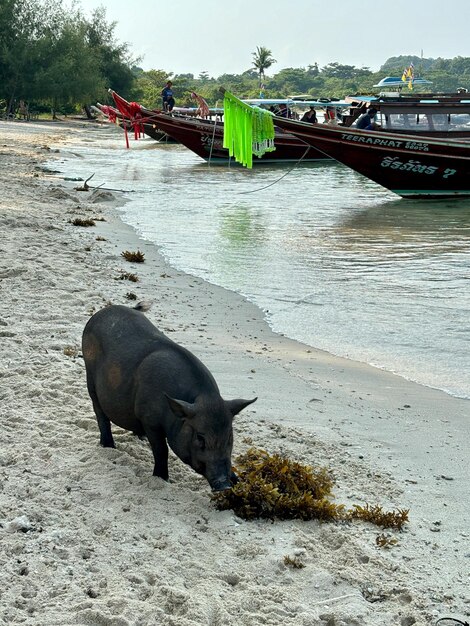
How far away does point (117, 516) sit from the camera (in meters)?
3.84

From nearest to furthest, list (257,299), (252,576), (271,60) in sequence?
(252,576) < (257,299) < (271,60)

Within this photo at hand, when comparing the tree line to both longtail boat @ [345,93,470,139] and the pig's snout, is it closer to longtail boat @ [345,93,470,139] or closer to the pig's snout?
longtail boat @ [345,93,470,139]

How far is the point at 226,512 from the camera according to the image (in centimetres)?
397

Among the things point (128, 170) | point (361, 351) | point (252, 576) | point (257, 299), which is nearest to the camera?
point (252, 576)

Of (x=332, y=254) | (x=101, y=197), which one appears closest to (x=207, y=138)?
(x=101, y=197)

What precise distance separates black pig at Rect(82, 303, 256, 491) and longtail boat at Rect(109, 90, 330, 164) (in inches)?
1003

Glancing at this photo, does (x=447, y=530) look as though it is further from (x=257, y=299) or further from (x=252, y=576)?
(x=257, y=299)

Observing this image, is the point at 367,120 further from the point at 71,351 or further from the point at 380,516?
the point at 380,516

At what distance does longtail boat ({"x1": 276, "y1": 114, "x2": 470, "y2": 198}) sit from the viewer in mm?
19797

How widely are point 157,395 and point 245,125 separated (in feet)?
47.9

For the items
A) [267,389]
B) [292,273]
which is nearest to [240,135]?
[292,273]

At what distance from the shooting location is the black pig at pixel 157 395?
12.7ft

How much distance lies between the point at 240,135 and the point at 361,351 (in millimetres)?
11606

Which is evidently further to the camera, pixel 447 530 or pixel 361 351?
pixel 361 351
